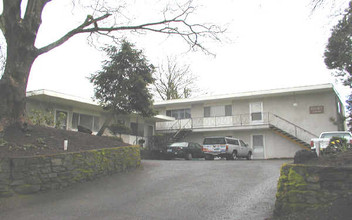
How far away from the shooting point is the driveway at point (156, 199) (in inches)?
244

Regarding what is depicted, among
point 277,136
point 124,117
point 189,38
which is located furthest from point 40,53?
point 277,136

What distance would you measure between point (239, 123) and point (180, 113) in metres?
6.39

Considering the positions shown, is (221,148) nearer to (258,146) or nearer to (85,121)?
(258,146)

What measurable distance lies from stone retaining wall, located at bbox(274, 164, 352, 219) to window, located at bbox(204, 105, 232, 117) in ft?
65.9

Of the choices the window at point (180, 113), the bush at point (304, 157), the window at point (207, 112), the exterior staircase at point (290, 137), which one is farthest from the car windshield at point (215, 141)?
the bush at point (304, 157)

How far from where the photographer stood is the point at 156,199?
7.39 metres

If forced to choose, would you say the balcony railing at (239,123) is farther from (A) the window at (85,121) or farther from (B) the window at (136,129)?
(A) the window at (85,121)

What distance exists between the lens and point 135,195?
25.9 ft

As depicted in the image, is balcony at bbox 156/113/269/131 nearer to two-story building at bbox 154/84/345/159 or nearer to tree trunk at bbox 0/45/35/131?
two-story building at bbox 154/84/345/159

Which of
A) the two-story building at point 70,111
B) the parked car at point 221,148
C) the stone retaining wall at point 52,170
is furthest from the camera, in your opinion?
the parked car at point 221,148

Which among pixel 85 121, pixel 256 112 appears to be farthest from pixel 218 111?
pixel 85 121

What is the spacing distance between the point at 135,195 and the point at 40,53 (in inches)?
253

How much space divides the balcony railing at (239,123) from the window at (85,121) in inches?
280

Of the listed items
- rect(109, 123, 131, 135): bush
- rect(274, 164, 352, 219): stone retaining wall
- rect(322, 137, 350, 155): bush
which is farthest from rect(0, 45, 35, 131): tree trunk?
rect(322, 137, 350, 155): bush
